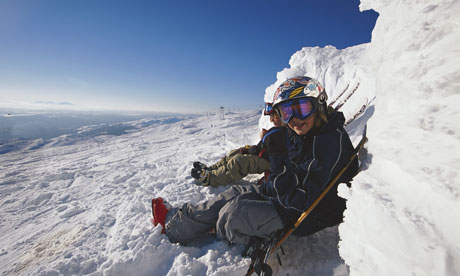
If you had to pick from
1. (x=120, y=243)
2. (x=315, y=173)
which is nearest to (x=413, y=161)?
(x=315, y=173)

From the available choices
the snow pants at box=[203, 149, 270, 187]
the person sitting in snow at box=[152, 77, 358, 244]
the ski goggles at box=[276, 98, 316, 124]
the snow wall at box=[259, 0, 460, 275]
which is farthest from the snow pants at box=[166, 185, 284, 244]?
the snow pants at box=[203, 149, 270, 187]

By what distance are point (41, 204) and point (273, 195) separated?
25.9 feet

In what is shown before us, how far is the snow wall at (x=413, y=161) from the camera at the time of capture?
3.18 ft

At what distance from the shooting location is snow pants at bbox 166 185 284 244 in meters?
2.25

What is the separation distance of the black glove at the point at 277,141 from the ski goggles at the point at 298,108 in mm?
606

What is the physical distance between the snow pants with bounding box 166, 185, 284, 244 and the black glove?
68 cm

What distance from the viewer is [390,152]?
4.28 ft

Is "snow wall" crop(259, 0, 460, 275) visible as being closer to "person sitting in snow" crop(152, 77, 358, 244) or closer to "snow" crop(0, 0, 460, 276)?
"snow" crop(0, 0, 460, 276)

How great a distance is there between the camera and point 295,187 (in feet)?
7.50

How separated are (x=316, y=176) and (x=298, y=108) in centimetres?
91

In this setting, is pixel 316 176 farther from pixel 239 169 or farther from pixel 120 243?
pixel 120 243

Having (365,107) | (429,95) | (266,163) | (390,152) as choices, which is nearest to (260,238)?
(390,152)

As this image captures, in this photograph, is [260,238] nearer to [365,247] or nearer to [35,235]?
[365,247]

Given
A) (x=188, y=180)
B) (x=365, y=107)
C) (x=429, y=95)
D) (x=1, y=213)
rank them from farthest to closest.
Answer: (x=1, y=213), (x=188, y=180), (x=365, y=107), (x=429, y=95)
